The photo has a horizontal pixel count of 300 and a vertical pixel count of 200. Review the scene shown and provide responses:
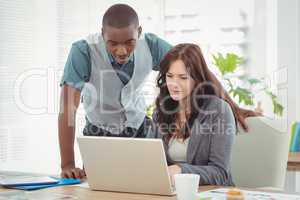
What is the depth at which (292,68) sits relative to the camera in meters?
3.91

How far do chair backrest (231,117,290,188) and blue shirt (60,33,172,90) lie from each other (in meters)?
0.68

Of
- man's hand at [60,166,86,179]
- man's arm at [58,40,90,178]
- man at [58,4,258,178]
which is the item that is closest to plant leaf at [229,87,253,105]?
man at [58,4,258,178]

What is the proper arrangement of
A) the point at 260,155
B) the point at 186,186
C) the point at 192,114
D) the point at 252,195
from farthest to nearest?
the point at 192,114 → the point at 260,155 → the point at 252,195 → the point at 186,186

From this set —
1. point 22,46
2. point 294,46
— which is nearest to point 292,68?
point 294,46

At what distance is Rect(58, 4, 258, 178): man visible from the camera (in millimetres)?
2264

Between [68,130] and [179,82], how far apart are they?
1.81 ft

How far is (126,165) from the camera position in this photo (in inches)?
62.1

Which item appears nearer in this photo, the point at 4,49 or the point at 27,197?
the point at 27,197

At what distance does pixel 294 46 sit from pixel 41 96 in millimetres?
1991

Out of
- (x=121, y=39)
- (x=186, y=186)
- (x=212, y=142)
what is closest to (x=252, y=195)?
(x=186, y=186)

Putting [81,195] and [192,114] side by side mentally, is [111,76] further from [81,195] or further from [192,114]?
[81,195]

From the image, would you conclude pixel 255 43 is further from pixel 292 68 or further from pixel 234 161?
pixel 234 161

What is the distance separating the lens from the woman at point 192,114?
1976 millimetres

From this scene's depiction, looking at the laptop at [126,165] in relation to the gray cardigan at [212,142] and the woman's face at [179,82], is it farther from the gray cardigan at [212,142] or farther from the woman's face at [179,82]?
the woman's face at [179,82]
